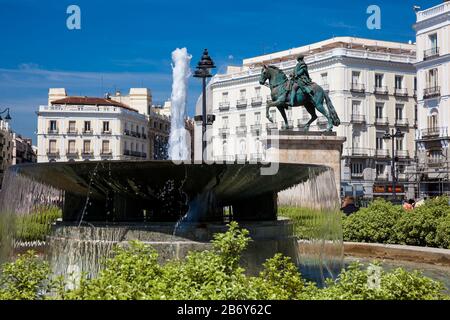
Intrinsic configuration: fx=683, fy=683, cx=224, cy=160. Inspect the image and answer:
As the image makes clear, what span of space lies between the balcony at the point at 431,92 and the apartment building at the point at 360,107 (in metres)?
8.44

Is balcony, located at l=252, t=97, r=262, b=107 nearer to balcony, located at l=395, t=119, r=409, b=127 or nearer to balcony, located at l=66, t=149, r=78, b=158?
balcony, located at l=395, t=119, r=409, b=127

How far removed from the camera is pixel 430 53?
155ft

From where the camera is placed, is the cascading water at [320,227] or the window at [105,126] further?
the window at [105,126]

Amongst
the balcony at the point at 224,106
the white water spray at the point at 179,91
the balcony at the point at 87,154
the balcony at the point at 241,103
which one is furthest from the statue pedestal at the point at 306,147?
the balcony at the point at 87,154

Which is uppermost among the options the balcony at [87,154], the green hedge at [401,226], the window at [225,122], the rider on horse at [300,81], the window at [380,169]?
the window at [225,122]

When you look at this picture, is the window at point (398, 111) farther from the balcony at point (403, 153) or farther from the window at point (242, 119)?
the window at point (242, 119)

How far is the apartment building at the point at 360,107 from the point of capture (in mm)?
58312

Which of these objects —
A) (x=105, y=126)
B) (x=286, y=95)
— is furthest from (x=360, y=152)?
(x=286, y=95)

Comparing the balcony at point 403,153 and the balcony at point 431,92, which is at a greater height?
the balcony at point 431,92

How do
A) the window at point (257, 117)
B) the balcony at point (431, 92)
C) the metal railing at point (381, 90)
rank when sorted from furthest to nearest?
the window at point (257, 117) → the metal railing at point (381, 90) → the balcony at point (431, 92)

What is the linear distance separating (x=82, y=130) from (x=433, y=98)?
41.5 meters

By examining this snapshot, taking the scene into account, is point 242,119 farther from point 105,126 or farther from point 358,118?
point 105,126

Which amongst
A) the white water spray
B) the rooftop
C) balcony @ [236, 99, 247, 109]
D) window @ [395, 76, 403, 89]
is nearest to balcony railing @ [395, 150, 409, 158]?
window @ [395, 76, 403, 89]

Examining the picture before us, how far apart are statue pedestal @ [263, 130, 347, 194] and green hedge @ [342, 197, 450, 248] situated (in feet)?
33.1
